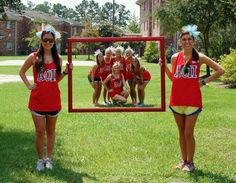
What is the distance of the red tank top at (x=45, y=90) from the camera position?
6918 mm

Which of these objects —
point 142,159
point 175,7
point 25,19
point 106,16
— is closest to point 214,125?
point 142,159

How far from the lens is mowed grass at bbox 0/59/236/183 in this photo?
683cm

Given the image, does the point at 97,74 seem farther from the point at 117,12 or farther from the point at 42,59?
the point at 117,12

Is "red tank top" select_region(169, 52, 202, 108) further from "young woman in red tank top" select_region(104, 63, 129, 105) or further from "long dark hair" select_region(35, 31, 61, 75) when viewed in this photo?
"young woman in red tank top" select_region(104, 63, 129, 105)

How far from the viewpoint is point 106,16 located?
595 ft

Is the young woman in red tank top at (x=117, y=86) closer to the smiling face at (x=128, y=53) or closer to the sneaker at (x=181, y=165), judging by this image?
the smiling face at (x=128, y=53)

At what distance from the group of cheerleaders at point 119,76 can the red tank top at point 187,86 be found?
2611 mm

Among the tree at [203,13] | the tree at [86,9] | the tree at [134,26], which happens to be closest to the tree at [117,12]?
the tree at [86,9]

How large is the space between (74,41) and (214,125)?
4.30 meters

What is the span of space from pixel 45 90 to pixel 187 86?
198cm

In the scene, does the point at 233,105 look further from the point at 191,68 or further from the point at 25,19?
the point at 25,19

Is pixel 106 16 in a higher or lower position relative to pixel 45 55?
higher

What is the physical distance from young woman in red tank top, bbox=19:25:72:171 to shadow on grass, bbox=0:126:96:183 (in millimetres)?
224

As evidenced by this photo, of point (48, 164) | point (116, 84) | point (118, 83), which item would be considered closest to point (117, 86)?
point (116, 84)
